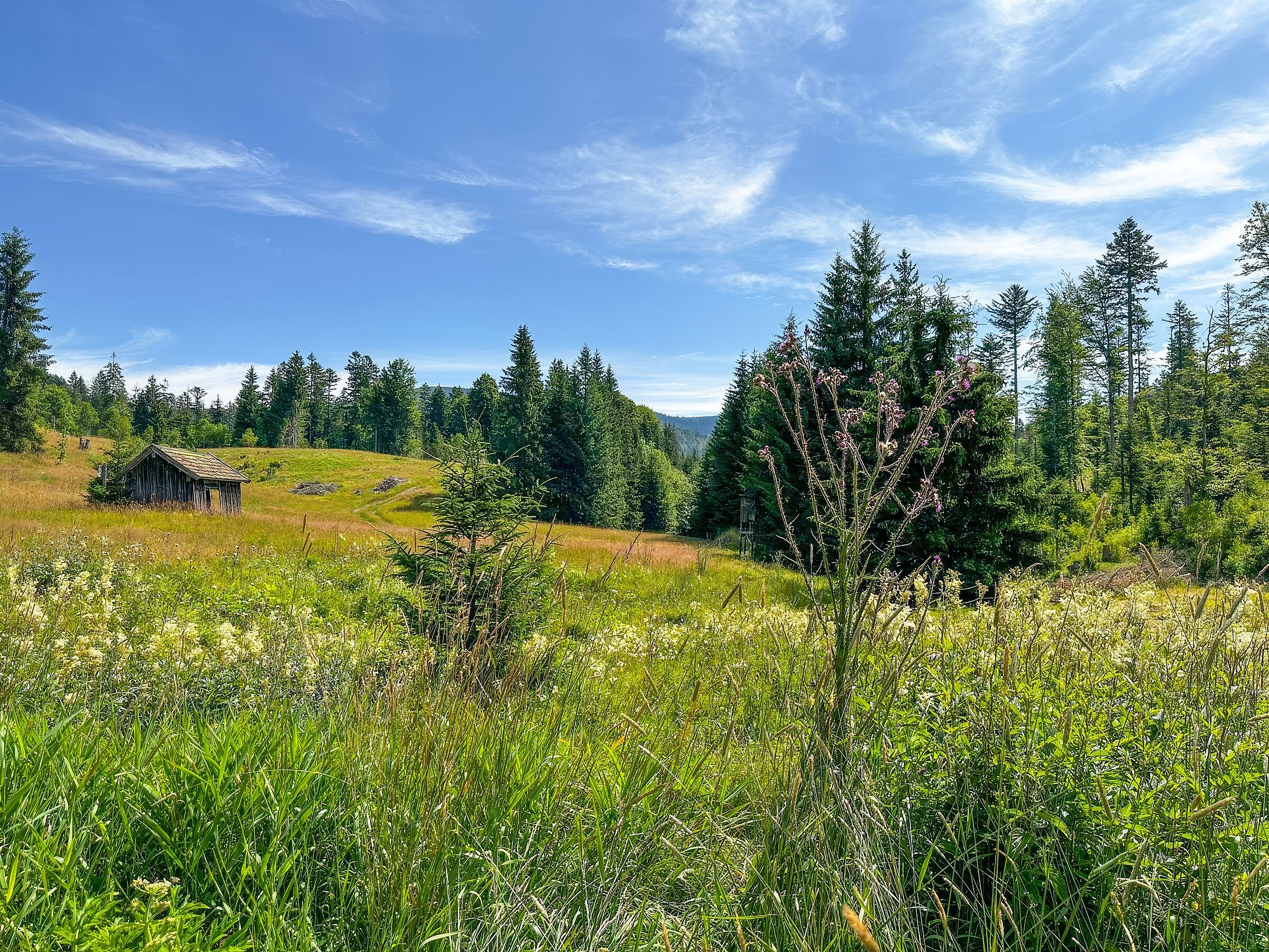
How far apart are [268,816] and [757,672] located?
2162 millimetres

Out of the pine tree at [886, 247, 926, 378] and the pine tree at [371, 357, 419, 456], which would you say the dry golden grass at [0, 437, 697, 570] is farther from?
the pine tree at [371, 357, 419, 456]

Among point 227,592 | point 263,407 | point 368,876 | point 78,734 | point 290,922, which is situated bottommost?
point 227,592

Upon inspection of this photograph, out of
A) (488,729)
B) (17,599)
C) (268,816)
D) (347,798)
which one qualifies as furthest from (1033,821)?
(17,599)

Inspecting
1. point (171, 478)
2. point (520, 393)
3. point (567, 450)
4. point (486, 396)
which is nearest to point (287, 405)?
point (486, 396)

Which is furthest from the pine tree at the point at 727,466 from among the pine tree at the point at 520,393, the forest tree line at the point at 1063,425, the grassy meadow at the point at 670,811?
the grassy meadow at the point at 670,811

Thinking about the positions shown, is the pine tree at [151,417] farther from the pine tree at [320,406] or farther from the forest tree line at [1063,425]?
the forest tree line at [1063,425]

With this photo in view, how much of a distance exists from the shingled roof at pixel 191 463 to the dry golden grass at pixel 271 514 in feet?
7.24

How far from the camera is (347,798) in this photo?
6.79 ft

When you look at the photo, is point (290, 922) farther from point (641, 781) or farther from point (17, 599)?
point (17, 599)

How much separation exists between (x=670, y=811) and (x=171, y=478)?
3405 centimetres

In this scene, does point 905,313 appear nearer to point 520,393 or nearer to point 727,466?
point 727,466

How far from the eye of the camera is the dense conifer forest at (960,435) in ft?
48.4

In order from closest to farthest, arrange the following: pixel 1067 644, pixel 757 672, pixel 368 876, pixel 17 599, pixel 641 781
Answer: pixel 368 876
pixel 641 781
pixel 1067 644
pixel 757 672
pixel 17 599

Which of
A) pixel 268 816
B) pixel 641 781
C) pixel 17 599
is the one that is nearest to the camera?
pixel 268 816
